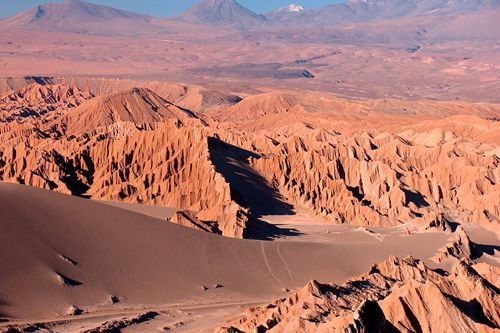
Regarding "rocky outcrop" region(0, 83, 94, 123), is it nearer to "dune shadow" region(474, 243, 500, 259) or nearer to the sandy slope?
the sandy slope

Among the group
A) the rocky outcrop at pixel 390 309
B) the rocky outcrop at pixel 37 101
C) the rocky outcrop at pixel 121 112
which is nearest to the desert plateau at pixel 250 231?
the rocky outcrop at pixel 390 309

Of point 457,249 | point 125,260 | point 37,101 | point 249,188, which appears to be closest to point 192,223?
point 125,260

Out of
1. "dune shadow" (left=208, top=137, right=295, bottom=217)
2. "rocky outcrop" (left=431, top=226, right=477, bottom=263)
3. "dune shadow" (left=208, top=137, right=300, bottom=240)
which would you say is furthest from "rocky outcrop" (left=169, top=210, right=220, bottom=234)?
"rocky outcrop" (left=431, top=226, right=477, bottom=263)

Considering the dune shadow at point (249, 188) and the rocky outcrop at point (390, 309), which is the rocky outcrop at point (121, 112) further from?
the rocky outcrop at point (390, 309)

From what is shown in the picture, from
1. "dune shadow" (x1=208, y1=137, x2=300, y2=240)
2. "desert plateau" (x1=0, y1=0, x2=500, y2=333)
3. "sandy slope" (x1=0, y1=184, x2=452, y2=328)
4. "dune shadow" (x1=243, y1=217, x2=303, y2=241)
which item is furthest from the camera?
"dune shadow" (x1=208, y1=137, x2=300, y2=240)

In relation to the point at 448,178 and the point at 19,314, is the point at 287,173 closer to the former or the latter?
the point at 448,178

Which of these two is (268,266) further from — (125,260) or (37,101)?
(37,101)
